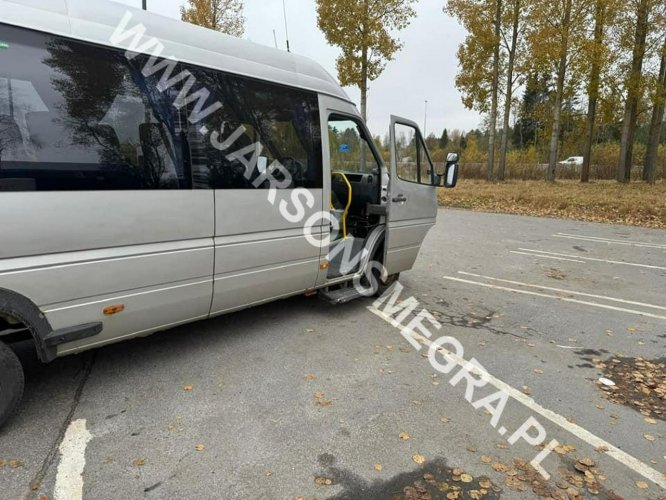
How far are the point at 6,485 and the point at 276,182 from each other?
2.85m

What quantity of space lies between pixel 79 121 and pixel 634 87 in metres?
22.3

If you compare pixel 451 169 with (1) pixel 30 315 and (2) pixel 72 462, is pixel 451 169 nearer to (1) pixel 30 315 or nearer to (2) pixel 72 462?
(1) pixel 30 315

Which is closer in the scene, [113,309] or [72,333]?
[72,333]

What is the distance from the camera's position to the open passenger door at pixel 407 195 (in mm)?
5145

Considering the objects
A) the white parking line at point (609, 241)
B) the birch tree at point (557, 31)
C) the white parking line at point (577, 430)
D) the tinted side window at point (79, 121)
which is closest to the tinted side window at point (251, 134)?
the tinted side window at point (79, 121)

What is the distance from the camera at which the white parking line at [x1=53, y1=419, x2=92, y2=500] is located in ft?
7.58

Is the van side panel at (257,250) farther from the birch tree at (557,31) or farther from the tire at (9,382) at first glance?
the birch tree at (557,31)

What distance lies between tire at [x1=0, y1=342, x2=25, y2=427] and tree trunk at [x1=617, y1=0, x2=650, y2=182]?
23024 mm

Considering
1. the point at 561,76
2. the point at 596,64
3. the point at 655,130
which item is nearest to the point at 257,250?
the point at 596,64

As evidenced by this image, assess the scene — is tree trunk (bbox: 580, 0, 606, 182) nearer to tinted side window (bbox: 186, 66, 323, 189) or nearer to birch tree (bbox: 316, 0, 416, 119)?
birch tree (bbox: 316, 0, 416, 119)

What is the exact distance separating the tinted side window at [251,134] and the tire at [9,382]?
169cm

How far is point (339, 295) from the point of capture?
5.01 meters

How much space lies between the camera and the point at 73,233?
2.78 metres

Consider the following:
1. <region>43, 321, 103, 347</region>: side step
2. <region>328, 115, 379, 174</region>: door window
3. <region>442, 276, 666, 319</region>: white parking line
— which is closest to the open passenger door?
<region>328, 115, 379, 174</region>: door window
